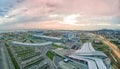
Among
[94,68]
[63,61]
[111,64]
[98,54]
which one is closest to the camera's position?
[94,68]

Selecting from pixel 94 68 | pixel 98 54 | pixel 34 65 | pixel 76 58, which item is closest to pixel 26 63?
pixel 34 65

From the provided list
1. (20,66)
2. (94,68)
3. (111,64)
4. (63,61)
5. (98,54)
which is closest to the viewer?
(94,68)

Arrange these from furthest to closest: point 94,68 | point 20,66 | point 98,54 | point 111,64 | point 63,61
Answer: point 98,54, point 63,61, point 111,64, point 20,66, point 94,68

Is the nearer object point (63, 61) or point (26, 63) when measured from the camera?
point (26, 63)

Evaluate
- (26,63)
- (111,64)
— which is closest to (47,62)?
(26,63)

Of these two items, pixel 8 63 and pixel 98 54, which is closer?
pixel 8 63

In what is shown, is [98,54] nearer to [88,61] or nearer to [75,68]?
[88,61]

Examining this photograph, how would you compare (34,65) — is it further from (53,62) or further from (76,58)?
(76,58)

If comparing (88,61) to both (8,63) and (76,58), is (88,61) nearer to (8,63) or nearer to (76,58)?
(76,58)
